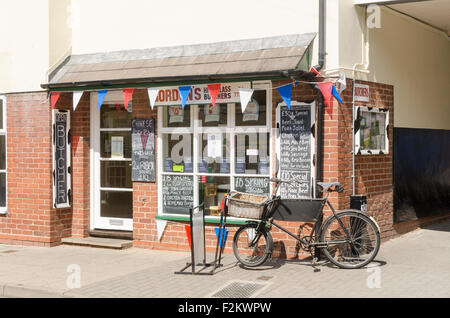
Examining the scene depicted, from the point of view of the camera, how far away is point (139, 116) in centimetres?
1008

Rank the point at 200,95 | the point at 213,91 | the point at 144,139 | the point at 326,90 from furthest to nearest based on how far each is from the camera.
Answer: the point at 144,139, the point at 200,95, the point at 213,91, the point at 326,90

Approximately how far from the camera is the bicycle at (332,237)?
800cm

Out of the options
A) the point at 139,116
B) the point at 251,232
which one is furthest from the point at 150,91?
the point at 251,232

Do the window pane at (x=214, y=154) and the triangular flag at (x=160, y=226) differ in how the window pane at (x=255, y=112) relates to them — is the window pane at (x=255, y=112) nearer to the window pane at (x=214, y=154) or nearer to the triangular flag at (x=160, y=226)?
the window pane at (x=214, y=154)

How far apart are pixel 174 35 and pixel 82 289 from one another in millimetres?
4486

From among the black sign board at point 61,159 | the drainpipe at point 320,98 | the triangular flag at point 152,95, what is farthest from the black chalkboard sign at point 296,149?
the black sign board at point 61,159

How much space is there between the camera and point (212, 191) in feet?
31.9

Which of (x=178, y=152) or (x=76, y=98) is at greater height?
(x=76, y=98)

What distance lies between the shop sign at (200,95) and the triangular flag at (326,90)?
1.19m

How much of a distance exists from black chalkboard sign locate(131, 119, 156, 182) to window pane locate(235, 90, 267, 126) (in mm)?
1497

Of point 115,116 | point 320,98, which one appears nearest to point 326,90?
point 320,98

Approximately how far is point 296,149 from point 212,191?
1.65 m

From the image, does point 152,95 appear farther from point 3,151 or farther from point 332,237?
point 3,151
